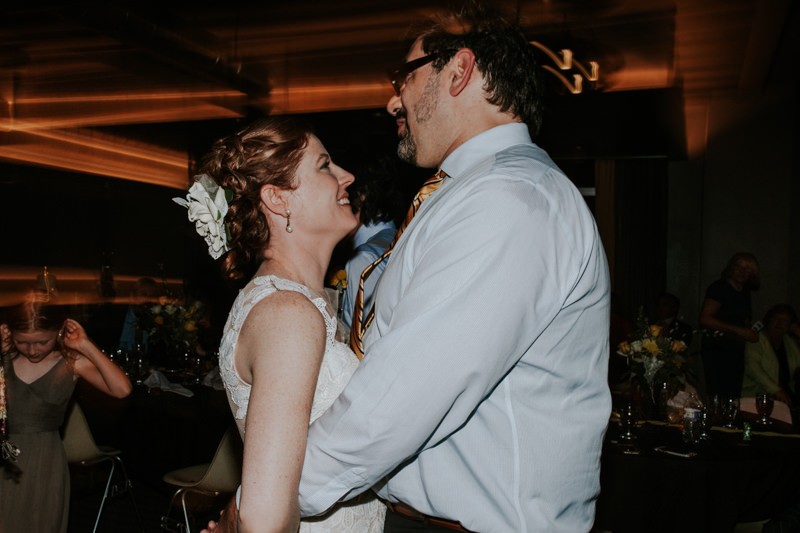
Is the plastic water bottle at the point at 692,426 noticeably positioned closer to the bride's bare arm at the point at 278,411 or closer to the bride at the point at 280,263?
the bride at the point at 280,263

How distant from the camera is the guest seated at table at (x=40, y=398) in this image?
3650mm

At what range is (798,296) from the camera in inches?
360

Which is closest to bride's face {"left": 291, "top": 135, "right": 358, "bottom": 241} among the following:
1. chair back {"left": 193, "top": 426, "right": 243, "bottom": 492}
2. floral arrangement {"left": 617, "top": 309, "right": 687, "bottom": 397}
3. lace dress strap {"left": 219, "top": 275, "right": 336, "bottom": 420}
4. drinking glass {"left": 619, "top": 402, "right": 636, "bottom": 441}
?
lace dress strap {"left": 219, "top": 275, "right": 336, "bottom": 420}

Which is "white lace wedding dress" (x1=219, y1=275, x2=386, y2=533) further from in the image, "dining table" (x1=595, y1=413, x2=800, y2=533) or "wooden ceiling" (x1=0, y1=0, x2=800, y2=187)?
"wooden ceiling" (x1=0, y1=0, x2=800, y2=187)

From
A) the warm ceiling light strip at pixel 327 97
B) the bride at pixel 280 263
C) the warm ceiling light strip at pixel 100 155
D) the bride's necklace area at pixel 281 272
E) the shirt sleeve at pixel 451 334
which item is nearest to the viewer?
the shirt sleeve at pixel 451 334

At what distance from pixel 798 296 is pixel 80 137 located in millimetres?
9234

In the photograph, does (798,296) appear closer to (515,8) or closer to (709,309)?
(709,309)

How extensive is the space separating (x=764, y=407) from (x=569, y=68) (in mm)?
3220

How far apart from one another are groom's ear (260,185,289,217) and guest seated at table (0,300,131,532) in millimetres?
2477

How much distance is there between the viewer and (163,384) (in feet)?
16.9

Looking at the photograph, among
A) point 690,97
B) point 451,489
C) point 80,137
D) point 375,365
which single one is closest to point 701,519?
point 451,489

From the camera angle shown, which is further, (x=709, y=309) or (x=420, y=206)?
(x=709, y=309)

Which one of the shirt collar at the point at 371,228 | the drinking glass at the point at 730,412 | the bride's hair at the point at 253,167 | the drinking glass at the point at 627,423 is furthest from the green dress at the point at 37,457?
the drinking glass at the point at 730,412

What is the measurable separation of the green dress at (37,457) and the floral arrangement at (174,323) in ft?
6.29
